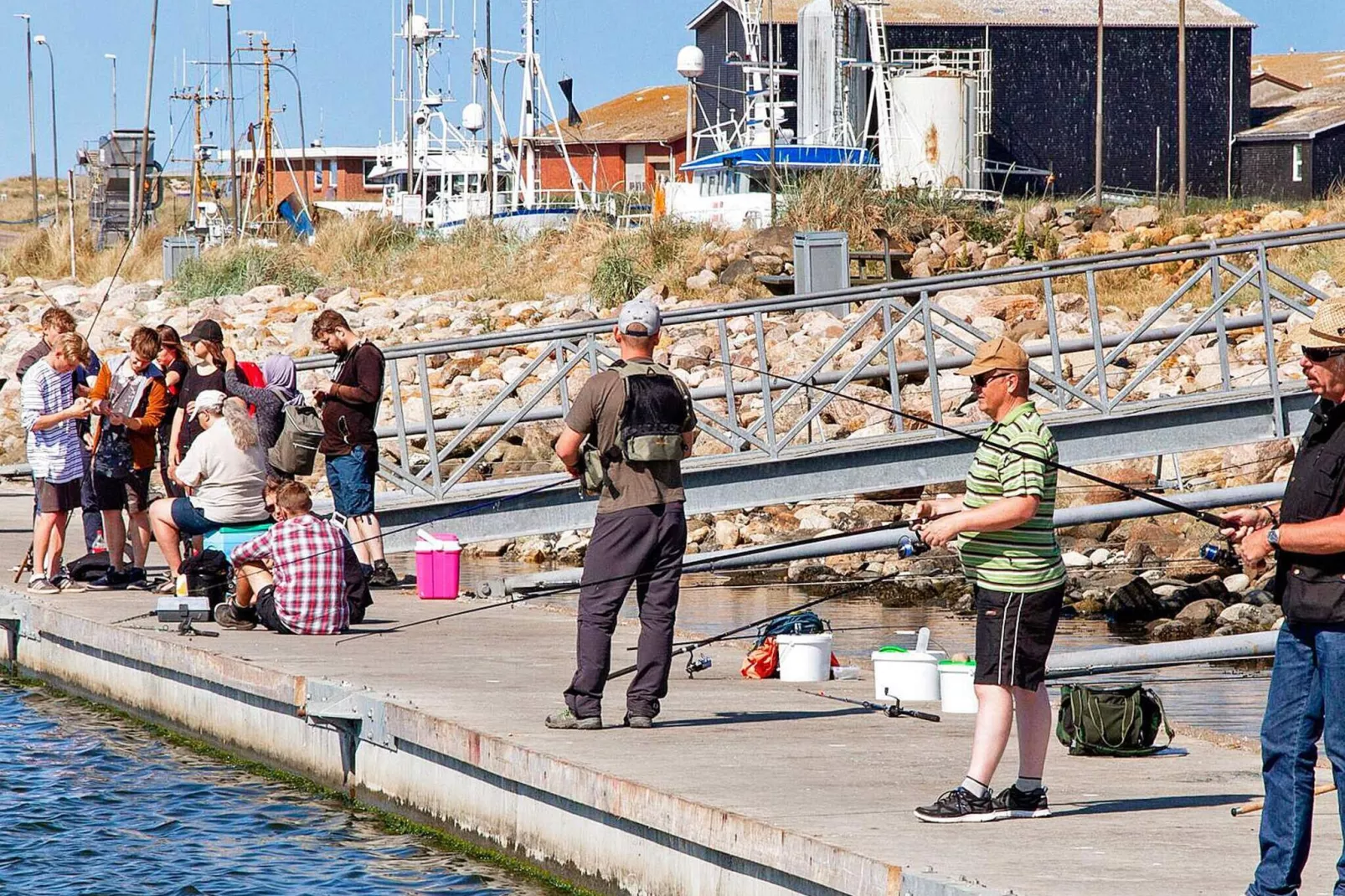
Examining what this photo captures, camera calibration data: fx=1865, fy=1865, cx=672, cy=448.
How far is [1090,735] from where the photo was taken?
274 inches

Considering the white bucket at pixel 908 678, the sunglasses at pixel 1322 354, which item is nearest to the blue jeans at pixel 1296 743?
the sunglasses at pixel 1322 354

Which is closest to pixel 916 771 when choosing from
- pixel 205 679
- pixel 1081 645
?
pixel 205 679

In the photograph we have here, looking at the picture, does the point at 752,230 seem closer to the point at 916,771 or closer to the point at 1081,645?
the point at 1081,645

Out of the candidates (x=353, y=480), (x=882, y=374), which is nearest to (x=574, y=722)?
(x=353, y=480)

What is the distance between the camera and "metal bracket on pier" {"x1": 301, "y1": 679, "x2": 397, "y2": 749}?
25.0ft

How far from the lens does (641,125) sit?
6506 cm

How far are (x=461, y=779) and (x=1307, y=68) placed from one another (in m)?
70.8

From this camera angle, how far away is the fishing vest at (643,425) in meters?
6.99

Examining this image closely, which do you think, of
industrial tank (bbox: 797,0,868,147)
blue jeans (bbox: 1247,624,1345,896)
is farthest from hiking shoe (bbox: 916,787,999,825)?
industrial tank (bbox: 797,0,868,147)

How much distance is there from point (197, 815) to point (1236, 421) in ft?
25.7

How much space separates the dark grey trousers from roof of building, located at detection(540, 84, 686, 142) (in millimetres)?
51290

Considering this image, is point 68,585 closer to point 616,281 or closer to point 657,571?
point 657,571

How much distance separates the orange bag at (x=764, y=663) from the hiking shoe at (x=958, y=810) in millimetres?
3245

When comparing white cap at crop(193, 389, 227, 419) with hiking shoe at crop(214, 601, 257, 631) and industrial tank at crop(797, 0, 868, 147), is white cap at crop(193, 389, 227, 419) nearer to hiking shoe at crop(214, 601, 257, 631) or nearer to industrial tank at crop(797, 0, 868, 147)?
hiking shoe at crop(214, 601, 257, 631)
